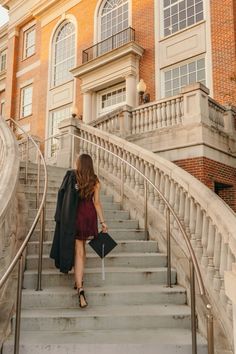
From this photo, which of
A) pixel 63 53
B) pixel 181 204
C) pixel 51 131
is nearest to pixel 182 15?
pixel 63 53

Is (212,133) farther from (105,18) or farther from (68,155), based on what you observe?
(105,18)

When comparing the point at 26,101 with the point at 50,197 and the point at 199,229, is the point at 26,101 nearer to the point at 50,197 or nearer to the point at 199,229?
the point at 50,197

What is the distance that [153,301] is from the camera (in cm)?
458

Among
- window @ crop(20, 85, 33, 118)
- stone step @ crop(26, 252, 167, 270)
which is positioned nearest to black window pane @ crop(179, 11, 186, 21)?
window @ crop(20, 85, 33, 118)

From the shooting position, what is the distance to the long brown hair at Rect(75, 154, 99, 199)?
446cm

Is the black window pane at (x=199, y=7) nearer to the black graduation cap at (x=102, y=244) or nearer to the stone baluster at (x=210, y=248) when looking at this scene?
the stone baluster at (x=210, y=248)

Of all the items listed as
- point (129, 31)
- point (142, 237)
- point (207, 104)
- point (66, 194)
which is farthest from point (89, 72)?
point (66, 194)

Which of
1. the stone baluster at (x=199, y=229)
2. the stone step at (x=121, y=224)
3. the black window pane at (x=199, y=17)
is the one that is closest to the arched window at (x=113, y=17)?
the black window pane at (x=199, y=17)

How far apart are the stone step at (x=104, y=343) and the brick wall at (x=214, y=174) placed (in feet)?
18.7

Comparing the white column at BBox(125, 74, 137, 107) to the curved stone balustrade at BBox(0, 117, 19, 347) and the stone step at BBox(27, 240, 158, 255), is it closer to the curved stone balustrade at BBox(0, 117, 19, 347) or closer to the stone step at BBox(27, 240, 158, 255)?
the curved stone balustrade at BBox(0, 117, 19, 347)

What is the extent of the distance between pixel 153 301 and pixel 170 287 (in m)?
0.36

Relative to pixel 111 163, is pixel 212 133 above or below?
above

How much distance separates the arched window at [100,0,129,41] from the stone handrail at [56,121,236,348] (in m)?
11.0

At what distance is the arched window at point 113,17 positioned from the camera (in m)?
17.0
